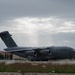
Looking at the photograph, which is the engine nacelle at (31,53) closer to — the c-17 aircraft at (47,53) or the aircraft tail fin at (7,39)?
the c-17 aircraft at (47,53)

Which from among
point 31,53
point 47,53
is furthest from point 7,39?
point 47,53

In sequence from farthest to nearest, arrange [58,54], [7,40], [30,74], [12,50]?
[7,40] → [12,50] → [58,54] → [30,74]

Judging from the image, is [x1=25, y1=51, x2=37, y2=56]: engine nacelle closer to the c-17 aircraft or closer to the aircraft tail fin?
the c-17 aircraft

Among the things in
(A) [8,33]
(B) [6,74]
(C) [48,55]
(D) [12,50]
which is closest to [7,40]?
(A) [8,33]

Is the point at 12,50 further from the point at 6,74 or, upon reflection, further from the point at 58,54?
the point at 6,74

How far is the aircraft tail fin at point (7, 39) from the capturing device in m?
72.0

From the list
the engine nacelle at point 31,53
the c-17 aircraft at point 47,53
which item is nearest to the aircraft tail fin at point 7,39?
the c-17 aircraft at point 47,53

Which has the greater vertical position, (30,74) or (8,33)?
(8,33)

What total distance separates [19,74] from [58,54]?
147ft

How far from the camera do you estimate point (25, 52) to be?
62156 mm

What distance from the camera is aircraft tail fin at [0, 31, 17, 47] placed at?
72025 millimetres

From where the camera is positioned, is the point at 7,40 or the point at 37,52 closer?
the point at 37,52

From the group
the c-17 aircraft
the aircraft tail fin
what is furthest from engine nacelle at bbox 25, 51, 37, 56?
the aircraft tail fin

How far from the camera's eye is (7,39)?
73125mm
